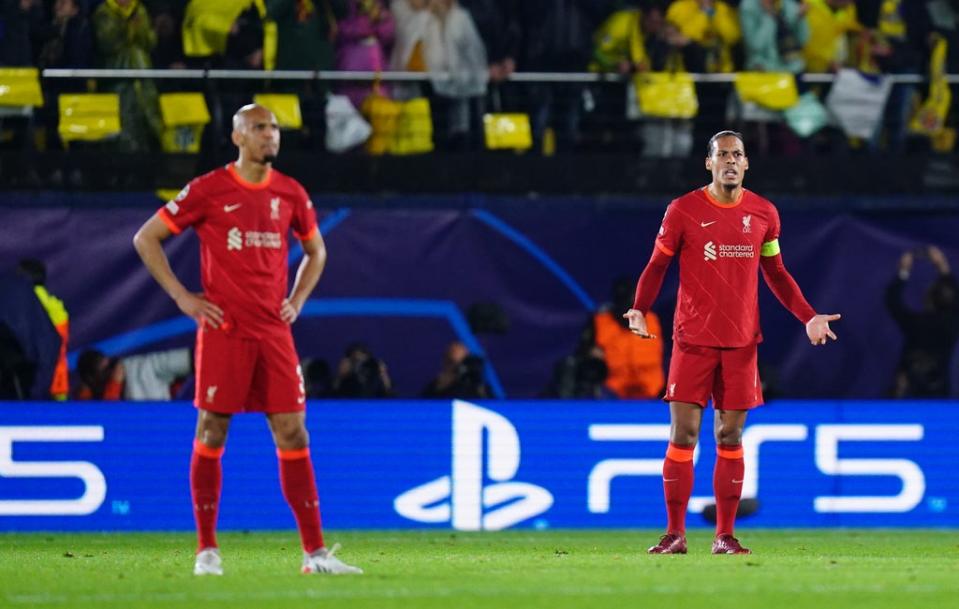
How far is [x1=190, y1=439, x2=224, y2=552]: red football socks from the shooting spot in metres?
8.19

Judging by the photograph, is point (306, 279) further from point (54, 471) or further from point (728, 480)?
point (54, 471)

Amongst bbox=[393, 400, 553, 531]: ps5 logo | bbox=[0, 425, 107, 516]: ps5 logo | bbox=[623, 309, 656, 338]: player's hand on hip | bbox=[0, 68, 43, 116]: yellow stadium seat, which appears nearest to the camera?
bbox=[623, 309, 656, 338]: player's hand on hip

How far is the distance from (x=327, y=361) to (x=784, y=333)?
3.92 meters

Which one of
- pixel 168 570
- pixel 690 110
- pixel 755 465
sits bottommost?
pixel 755 465

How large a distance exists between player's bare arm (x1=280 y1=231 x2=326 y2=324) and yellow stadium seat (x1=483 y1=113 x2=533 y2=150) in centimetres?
768

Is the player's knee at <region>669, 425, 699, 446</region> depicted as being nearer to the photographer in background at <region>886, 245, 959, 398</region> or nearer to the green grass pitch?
the green grass pitch

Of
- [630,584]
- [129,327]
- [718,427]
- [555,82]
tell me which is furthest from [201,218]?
[555,82]

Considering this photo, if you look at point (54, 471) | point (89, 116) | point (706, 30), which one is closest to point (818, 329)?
point (54, 471)

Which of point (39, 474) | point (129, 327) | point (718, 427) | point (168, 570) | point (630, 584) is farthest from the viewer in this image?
point (129, 327)

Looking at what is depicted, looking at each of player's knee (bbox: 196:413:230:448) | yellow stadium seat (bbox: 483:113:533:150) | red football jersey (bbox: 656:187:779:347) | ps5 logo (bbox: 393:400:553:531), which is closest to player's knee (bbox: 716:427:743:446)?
red football jersey (bbox: 656:187:779:347)

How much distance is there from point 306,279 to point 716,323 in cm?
234

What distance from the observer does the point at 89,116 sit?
15.5m

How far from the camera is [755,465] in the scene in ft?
44.3

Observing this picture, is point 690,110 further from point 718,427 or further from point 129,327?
point 718,427
